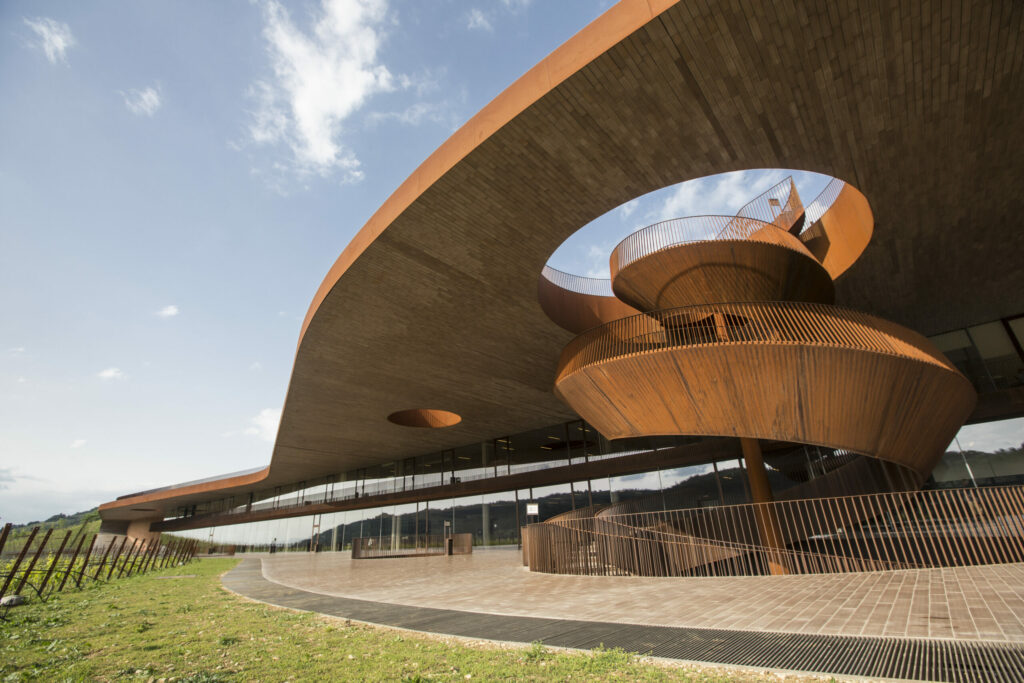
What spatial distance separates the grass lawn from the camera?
148 inches

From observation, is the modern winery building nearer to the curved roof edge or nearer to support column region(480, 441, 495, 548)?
the curved roof edge

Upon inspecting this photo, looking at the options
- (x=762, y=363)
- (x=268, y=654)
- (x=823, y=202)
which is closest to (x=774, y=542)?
(x=762, y=363)

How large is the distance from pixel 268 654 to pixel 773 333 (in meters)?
9.11

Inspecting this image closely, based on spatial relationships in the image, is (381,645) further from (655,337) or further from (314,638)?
(655,337)

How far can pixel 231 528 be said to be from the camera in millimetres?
42375

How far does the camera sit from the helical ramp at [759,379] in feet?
29.2

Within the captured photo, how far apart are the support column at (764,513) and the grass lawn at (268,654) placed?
7.97 m

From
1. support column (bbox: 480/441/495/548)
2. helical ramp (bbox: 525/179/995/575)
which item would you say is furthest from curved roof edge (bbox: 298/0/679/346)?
support column (bbox: 480/441/495/548)

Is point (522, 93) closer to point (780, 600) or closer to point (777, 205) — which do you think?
point (780, 600)

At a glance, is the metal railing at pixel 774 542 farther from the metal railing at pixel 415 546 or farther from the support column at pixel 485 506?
the metal railing at pixel 415 546

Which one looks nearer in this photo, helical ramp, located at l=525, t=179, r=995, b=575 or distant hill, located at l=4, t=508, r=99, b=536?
helical ramp, located at l=525, t=179, r=995, b=575

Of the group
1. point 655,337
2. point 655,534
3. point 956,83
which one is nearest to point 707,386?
point 655,337

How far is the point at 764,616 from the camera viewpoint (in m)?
5.50

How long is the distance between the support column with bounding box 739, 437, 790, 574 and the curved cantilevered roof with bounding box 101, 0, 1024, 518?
5.18m
